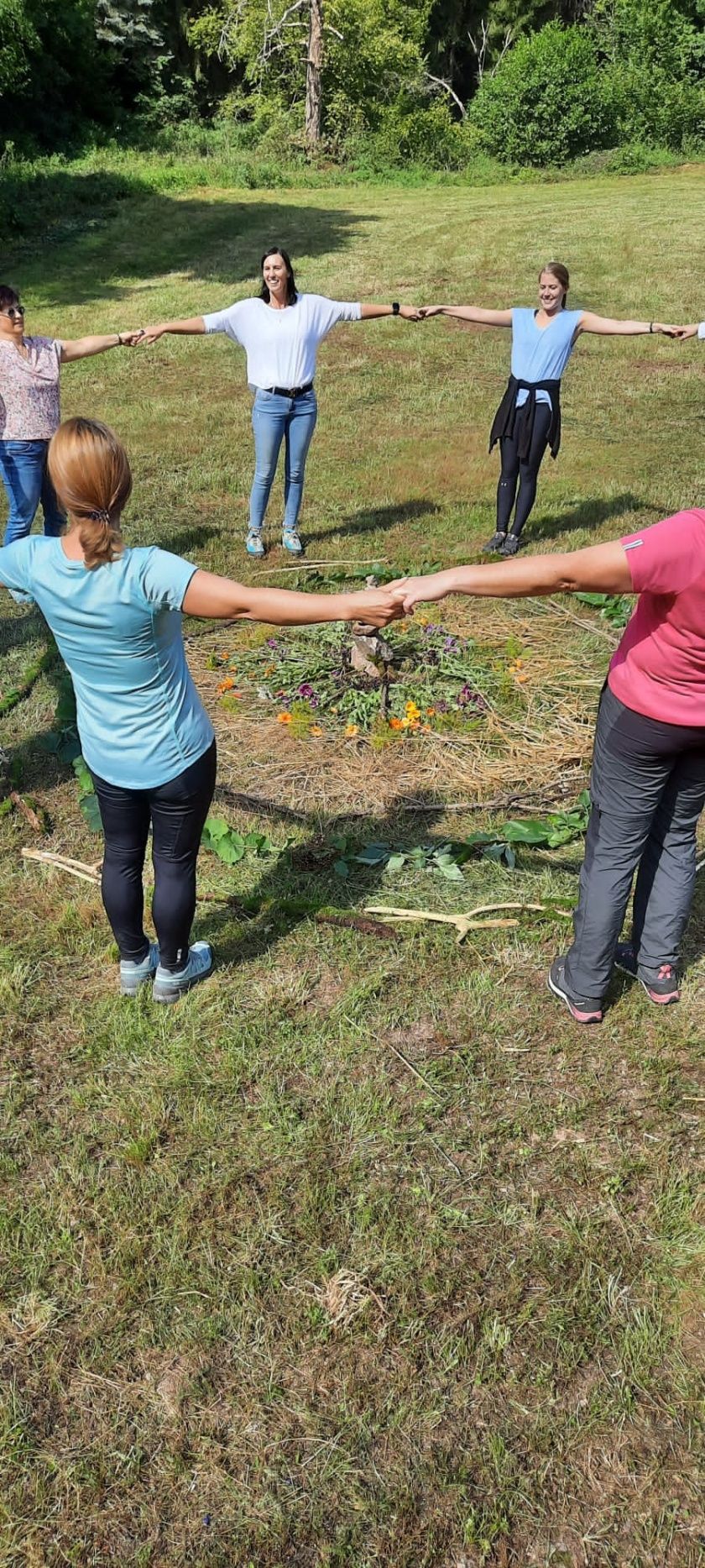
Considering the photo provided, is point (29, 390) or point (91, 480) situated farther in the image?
point (29, 390)

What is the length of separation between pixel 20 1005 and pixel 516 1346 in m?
2.18

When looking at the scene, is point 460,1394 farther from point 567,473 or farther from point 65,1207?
point 567,473

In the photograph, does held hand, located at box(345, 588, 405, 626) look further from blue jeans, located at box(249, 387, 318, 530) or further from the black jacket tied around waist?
the black jacket tied around waist

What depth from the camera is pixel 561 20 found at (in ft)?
135

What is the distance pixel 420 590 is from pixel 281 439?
5044 mm

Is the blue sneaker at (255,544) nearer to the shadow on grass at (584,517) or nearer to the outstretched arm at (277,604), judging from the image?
the shadow on grass at (584,517)

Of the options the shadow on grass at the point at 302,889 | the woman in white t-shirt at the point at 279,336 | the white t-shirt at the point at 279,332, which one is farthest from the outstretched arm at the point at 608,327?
the shadow on grass at the point at 302,889

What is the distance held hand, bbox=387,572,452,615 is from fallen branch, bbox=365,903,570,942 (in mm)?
1555

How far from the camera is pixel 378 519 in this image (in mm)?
9148

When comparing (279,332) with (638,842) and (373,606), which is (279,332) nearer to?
(373,606)

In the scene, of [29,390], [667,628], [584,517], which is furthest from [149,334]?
[667,628]

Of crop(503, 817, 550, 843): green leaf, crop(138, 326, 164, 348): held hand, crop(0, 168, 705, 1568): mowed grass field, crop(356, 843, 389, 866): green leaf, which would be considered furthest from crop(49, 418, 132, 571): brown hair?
crop(138, 326, 164, 348): held hand

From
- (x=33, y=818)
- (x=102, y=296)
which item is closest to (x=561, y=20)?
(x=102, y=296)

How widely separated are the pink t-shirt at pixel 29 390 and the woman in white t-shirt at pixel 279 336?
102cm
